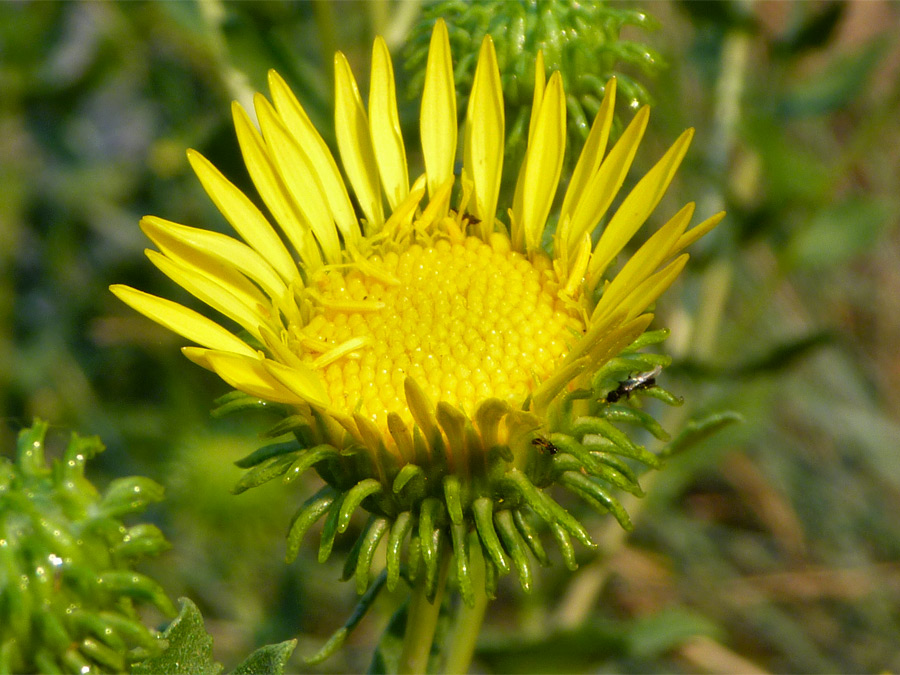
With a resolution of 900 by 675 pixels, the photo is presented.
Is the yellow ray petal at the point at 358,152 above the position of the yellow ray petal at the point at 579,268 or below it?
above

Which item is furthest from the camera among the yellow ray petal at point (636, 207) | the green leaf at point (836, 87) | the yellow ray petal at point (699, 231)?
the green leaf at point (836, 87)

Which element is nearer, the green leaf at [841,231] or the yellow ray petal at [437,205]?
the yellow ray petal at [437,205]

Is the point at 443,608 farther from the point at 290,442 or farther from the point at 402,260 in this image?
the point at 402,260

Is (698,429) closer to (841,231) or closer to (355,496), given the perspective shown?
(355,496)

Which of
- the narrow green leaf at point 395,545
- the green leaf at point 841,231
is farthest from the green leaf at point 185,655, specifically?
the green leaf at point 841,231

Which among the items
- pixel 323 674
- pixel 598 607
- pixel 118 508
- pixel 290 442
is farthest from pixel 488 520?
pixel 598 607

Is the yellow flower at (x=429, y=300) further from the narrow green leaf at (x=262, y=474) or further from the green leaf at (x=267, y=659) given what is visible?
the green leaf at (x=267, y=659)

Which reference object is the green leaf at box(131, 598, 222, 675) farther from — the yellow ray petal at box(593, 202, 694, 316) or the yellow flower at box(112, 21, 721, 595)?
the yellow ray petal at box(593, 202, 694, 316)
